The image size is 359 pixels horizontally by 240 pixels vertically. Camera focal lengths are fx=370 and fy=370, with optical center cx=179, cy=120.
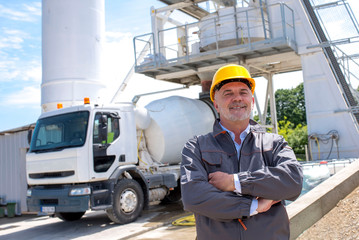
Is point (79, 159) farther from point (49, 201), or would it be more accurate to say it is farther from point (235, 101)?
point (235, 101)

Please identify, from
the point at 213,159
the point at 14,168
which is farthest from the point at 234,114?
the point at 14,168

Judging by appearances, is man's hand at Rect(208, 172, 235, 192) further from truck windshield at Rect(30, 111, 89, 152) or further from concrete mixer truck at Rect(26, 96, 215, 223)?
truck windshield at Rect(30, 111, 89, 152)

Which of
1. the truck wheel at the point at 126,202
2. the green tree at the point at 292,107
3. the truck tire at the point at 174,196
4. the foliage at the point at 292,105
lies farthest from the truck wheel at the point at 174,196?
the foliage at the point at 292,105

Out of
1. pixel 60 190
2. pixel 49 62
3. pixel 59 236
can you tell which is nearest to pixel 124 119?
pixel 60 190

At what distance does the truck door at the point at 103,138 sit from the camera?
28.1 feet

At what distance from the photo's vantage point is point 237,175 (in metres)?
2.41

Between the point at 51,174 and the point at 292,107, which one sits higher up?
the point at 292,107

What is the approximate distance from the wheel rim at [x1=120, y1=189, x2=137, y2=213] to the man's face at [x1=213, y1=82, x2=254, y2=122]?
668 cm

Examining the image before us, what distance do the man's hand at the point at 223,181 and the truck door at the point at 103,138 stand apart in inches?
253

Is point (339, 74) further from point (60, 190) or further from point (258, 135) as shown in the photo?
point (258, 135)

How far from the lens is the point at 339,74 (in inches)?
434

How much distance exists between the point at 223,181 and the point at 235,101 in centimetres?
63

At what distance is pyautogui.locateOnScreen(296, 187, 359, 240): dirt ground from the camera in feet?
16.2

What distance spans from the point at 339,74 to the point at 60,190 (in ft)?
27.8
